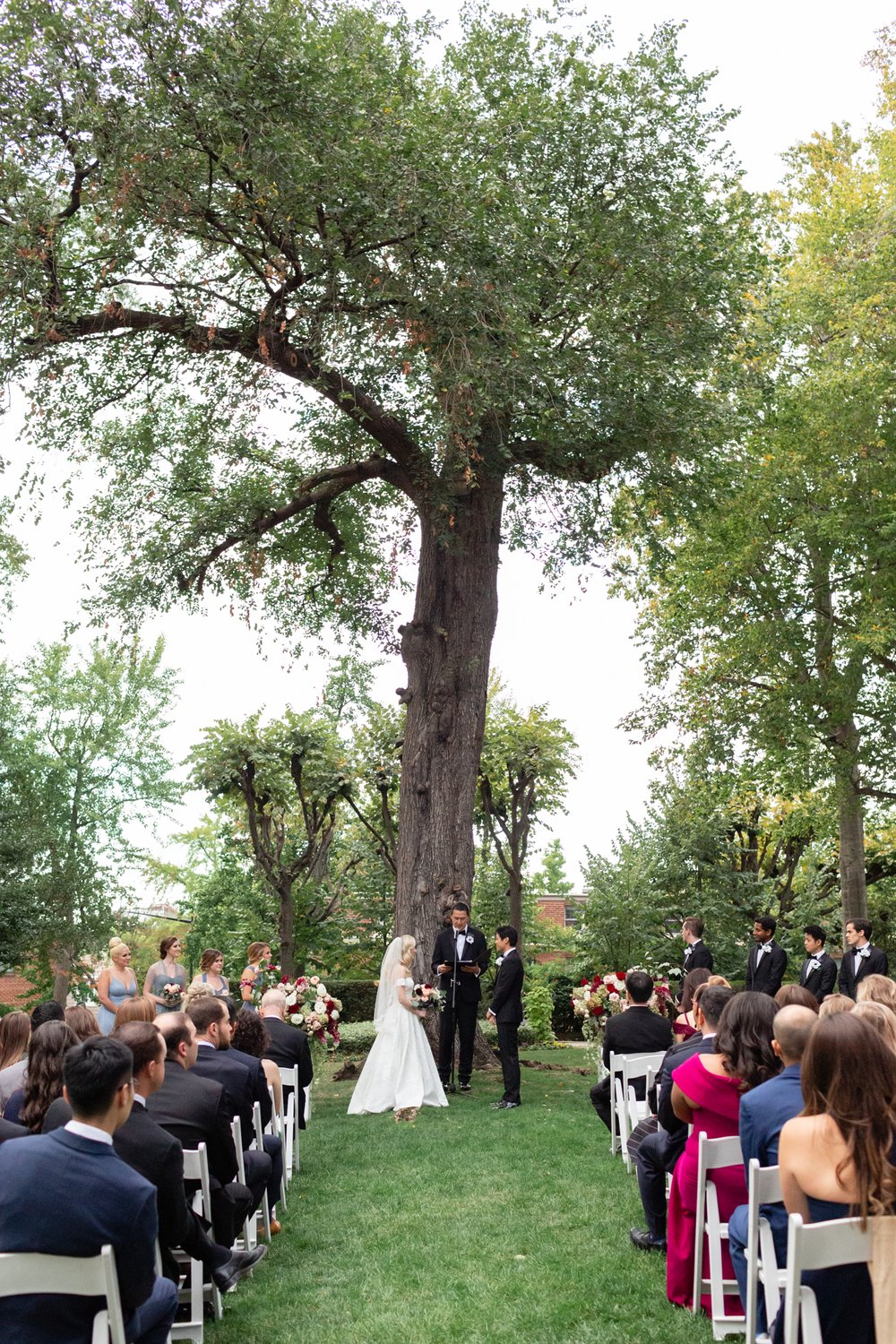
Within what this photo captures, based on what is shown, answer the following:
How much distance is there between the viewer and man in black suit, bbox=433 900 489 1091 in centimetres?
1317

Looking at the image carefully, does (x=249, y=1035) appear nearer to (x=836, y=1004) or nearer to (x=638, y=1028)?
(x=638, y=1028)

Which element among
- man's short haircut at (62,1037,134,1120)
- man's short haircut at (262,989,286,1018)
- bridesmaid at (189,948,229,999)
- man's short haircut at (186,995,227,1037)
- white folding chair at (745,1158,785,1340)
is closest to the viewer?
man's short haircut at (62,1037,134,1120)

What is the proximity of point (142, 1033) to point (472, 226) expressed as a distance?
358 inches

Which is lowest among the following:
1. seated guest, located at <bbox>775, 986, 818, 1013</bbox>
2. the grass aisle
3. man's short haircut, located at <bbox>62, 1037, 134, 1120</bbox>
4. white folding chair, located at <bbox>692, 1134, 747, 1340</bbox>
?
the grass aisle

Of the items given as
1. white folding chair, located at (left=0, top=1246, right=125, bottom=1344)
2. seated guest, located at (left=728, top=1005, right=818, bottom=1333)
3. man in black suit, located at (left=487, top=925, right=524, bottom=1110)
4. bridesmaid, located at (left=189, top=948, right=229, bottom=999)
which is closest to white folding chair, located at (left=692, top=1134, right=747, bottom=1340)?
seated guest, located at (left=728, top=1005, right=818, bottom=1333)

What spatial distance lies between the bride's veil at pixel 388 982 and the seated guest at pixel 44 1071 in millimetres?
7104

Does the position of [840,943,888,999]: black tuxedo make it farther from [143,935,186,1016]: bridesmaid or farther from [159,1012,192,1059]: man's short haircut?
[159,1012,192,1059]: man's short haircut

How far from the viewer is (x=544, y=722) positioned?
24.3 meters

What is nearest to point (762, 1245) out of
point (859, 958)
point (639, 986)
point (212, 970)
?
point (639, 986)

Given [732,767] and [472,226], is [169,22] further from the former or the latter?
[732,767]

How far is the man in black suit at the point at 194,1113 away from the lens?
5.59 meters

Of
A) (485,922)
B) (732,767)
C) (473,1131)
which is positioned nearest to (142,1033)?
(473,1131)

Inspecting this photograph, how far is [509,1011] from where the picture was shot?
1197 centimetres

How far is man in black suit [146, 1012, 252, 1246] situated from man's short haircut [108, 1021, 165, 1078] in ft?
3.21
